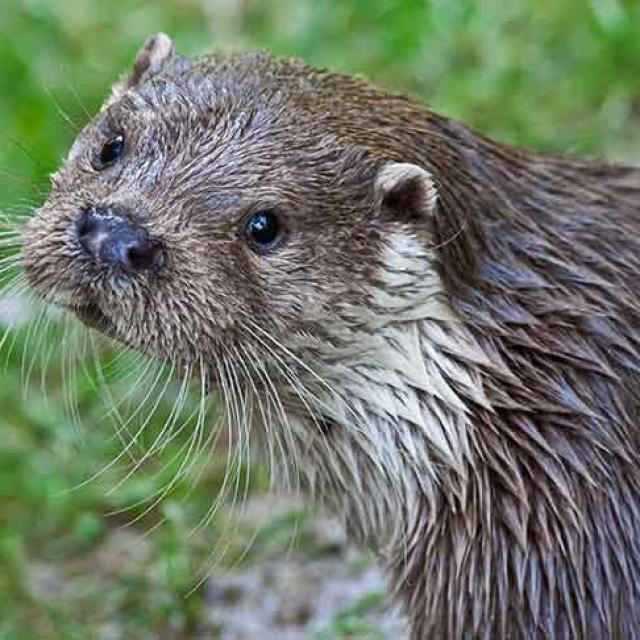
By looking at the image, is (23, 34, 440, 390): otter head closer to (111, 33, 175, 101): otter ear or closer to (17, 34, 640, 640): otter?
(17, 34, 640, 640): otter

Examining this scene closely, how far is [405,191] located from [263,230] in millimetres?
201

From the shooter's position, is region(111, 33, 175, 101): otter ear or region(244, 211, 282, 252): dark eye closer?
region(244, 211, 282, 252): dark eye

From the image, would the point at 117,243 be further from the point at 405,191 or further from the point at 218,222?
the point at 405,191

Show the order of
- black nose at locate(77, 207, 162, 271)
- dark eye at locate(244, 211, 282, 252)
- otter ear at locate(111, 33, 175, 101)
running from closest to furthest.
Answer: black nose at locate(77, 207, 162, 271), dark eye at locate(244, 211, 282, 252), otter ear at locate(111, 33, 175, 101)

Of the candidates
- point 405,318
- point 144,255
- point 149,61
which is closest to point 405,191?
point 405,318

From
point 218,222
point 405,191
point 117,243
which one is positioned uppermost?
point 405,191

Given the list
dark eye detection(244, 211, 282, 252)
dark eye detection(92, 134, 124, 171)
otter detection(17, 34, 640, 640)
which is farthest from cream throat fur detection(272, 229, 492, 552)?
dark eye detection(92, 134, 124, 171)

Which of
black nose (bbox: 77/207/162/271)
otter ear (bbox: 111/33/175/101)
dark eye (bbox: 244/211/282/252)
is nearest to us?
black nose (bbox: 77/207/162/271)

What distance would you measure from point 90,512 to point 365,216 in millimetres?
1180

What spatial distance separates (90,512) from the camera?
339 cm

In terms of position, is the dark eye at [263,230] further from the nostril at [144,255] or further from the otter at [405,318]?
the nostril at [144,255]

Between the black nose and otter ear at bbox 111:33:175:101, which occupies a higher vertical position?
otter ear at bbox 111:33:175:101

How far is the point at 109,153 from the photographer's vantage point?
8.18ft

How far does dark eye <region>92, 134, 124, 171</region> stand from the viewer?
97.6 inches
